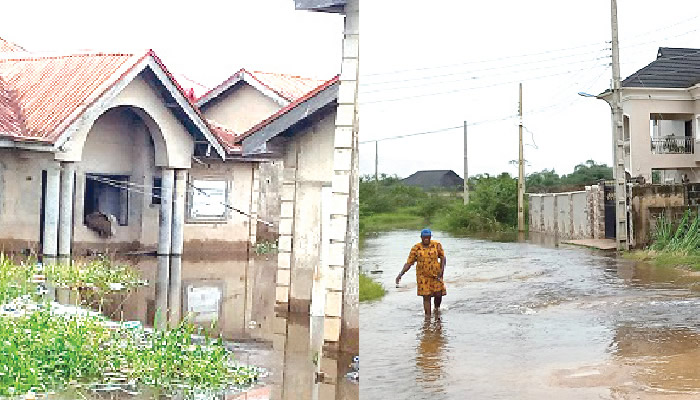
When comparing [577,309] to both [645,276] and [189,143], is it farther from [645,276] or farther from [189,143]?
[189,143]

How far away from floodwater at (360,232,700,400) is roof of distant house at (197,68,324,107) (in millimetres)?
5760

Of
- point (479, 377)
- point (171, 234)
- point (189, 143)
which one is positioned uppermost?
point (189, 143)

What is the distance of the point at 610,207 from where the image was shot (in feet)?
76.8

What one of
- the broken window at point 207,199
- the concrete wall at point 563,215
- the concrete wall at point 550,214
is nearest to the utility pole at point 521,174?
the concrete wall at point 550,214

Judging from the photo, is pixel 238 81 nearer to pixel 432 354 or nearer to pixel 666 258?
pixel 666 258

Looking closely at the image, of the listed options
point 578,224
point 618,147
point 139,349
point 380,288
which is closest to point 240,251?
point 380,288

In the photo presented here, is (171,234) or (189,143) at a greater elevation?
(189,143)

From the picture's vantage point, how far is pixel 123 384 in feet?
23.3

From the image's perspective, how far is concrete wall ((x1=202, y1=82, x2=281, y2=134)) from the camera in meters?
22.2

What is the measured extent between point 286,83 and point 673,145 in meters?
14.0

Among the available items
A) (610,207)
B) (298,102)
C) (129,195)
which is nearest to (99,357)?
(298,102)

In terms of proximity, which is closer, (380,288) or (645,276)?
(380,288)

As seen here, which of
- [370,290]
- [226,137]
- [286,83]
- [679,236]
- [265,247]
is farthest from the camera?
[286,83]

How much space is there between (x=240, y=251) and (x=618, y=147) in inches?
359
